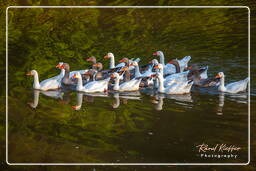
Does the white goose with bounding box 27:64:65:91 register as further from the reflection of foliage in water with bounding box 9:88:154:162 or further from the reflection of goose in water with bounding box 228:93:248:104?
the reflection of goose in water with bounding box 228:93:248:104

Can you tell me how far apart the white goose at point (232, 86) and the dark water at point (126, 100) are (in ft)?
0.87

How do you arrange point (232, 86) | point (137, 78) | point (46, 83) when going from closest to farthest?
point (232, 86) → point (46, 83) → point (137, 78)

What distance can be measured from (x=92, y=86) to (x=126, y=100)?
955mm

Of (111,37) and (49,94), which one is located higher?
(111,37)

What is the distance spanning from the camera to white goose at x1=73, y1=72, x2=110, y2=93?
36.1ft

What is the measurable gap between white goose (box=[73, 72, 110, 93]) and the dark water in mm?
227

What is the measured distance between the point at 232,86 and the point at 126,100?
7.34ft

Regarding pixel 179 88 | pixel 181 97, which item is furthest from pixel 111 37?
pixel 181 97

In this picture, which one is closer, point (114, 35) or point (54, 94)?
point (54, 94)

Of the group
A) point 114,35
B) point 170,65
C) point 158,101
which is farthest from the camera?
point 114,35

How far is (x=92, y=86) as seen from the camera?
434 inches

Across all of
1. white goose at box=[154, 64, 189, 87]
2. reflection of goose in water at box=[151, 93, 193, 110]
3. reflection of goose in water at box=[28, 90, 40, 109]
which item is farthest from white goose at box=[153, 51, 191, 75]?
reflection of goose in water at box=[28, 90, 40, 109]

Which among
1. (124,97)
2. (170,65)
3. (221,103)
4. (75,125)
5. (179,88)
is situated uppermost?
(170,65)

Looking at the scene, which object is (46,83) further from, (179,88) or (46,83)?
(179,88)
